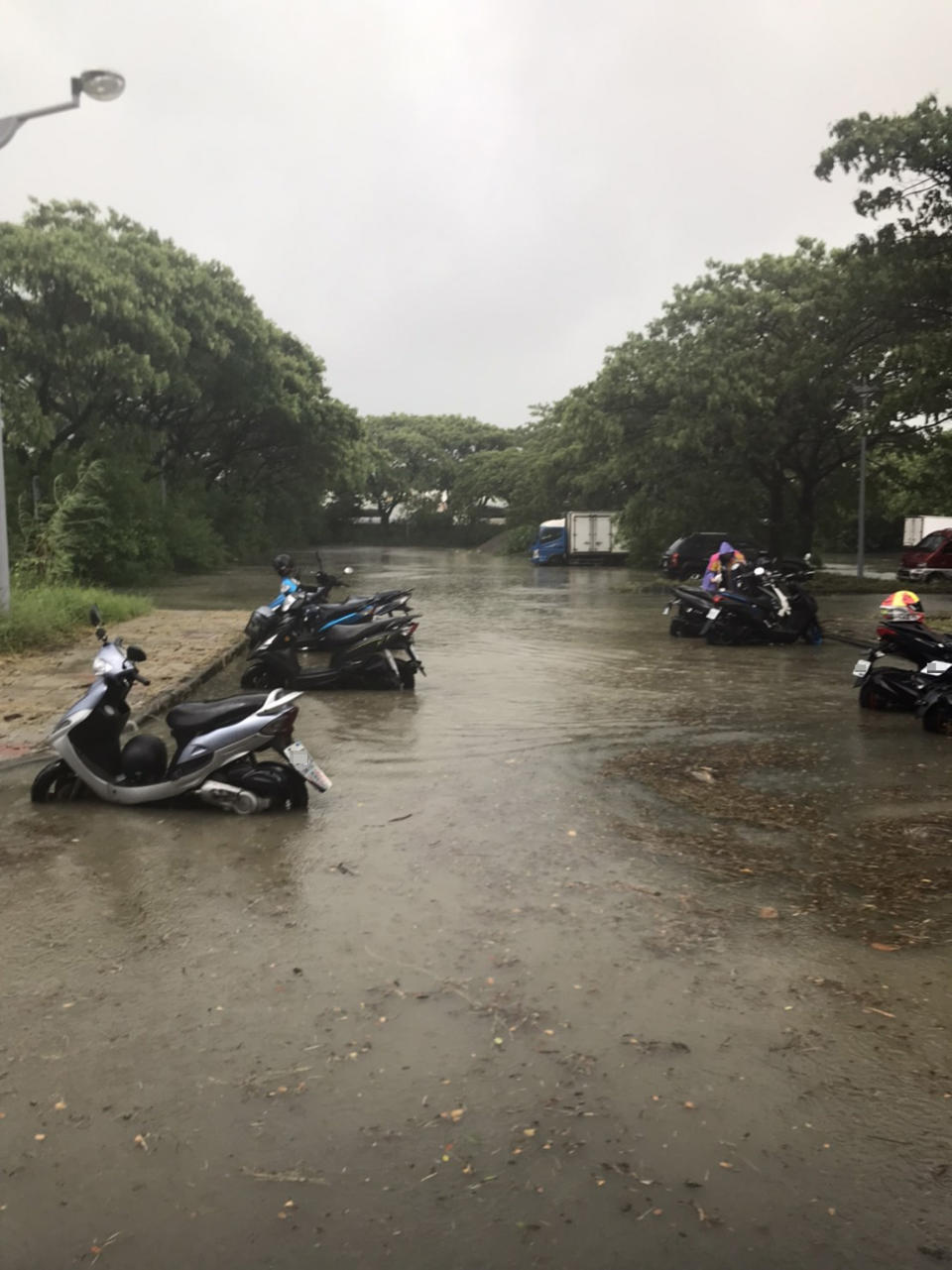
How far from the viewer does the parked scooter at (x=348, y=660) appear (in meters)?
11.4

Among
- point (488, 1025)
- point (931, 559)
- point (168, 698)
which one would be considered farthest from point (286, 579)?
point (931, 559)

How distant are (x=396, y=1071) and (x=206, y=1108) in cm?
58

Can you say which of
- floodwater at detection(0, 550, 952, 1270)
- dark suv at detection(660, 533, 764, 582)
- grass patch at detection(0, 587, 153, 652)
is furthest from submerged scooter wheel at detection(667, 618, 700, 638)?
dark suv at detection(660, 533, 764, 582)

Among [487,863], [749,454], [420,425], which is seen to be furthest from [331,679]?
[420,425]

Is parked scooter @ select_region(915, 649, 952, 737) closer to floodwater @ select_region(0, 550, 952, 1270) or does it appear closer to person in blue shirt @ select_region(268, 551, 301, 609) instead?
floodwater @ select_region(0, 550, 952, 1270)

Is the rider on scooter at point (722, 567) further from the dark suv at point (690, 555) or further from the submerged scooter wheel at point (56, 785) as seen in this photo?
the dark suv at point (690, 555)

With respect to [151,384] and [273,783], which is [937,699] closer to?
[273,783]

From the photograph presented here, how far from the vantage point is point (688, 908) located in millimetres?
4812

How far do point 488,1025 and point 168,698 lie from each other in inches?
Answer: 282

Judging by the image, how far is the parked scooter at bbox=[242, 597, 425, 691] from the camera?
448 inches

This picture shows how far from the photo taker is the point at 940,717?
9.04m

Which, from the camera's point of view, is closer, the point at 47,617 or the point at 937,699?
the point at 937,699

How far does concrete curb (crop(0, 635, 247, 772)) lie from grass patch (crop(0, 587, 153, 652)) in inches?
62.1

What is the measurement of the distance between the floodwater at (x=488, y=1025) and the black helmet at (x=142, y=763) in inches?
10.7
